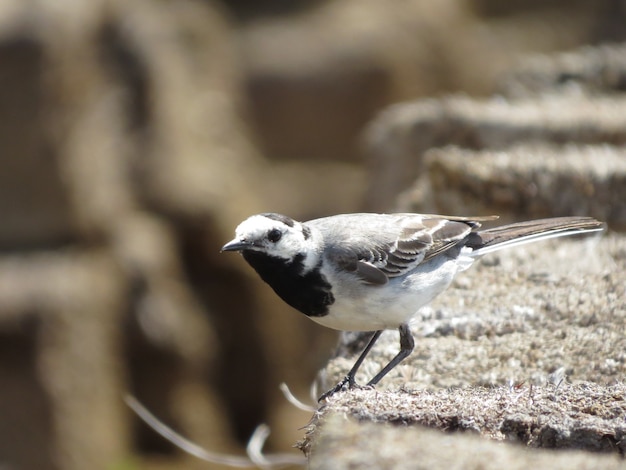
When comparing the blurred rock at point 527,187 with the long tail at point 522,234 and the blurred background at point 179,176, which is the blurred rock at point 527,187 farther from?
the blurred background at point 179,176

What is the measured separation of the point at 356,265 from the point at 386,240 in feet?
0.88

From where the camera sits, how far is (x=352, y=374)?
4.22 m

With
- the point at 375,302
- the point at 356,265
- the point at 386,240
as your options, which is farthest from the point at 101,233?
the point at 375,302

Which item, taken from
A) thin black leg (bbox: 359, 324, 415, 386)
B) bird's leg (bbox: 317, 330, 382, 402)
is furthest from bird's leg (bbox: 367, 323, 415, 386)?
bird's leg (bbox: 317, 330, 382, 402)

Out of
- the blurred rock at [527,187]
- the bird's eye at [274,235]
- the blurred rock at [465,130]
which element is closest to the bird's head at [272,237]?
the bird's eye at [274,235]

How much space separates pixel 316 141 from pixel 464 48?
2291 mm

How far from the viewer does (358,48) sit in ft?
39.3

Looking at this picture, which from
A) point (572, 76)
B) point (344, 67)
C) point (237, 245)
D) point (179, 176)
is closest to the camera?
point (237, 245)

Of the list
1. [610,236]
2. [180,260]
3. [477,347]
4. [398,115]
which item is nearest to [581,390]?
[477,347]

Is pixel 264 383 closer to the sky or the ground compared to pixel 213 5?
closer to the ground

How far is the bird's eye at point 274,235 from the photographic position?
13.8 ft

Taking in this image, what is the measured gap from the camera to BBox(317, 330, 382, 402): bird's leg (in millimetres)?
4063

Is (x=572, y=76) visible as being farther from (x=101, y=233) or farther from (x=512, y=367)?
(x=512, y=367)

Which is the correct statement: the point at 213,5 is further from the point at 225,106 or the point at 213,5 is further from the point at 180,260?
the point at 180,260
